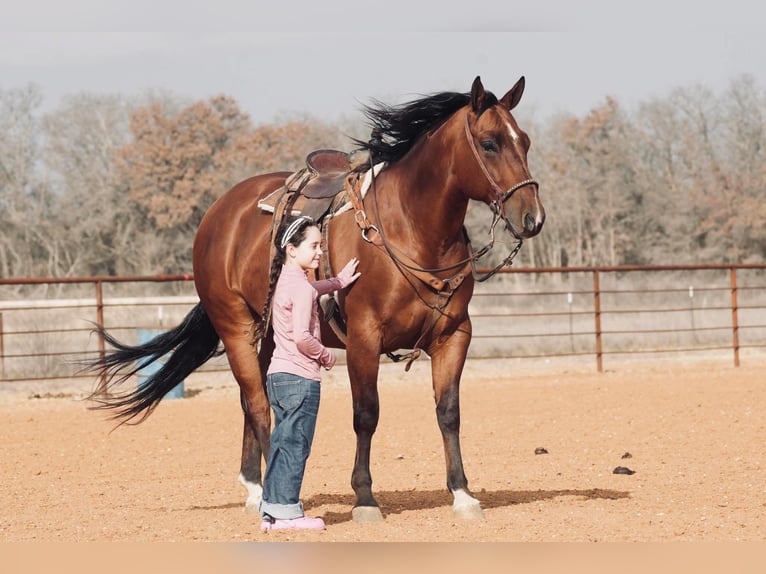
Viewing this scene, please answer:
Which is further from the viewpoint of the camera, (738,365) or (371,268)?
(738,365)

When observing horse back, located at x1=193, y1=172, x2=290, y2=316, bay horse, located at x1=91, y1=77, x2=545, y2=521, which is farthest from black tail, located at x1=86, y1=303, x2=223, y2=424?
bay horse, located at x1=91, y1=77, x2=545, y2=521

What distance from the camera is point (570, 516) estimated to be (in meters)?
5.38

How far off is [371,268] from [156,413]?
706cm

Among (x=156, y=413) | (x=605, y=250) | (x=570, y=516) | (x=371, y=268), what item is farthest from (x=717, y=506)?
(x=605, y=250)

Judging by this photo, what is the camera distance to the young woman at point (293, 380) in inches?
199

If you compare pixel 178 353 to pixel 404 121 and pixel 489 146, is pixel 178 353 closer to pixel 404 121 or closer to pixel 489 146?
pixel 404 121

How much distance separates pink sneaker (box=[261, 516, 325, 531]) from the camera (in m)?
5.10

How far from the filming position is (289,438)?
5102 mm

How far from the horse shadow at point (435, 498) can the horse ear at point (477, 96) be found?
2.17m

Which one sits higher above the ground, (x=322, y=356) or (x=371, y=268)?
(x=371, y=268)

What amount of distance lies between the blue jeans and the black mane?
147 centimetres

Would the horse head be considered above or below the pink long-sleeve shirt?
above

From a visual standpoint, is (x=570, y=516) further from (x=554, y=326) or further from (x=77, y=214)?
(x=77, y=214)

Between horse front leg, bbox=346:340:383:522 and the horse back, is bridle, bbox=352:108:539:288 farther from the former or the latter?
the horse back
